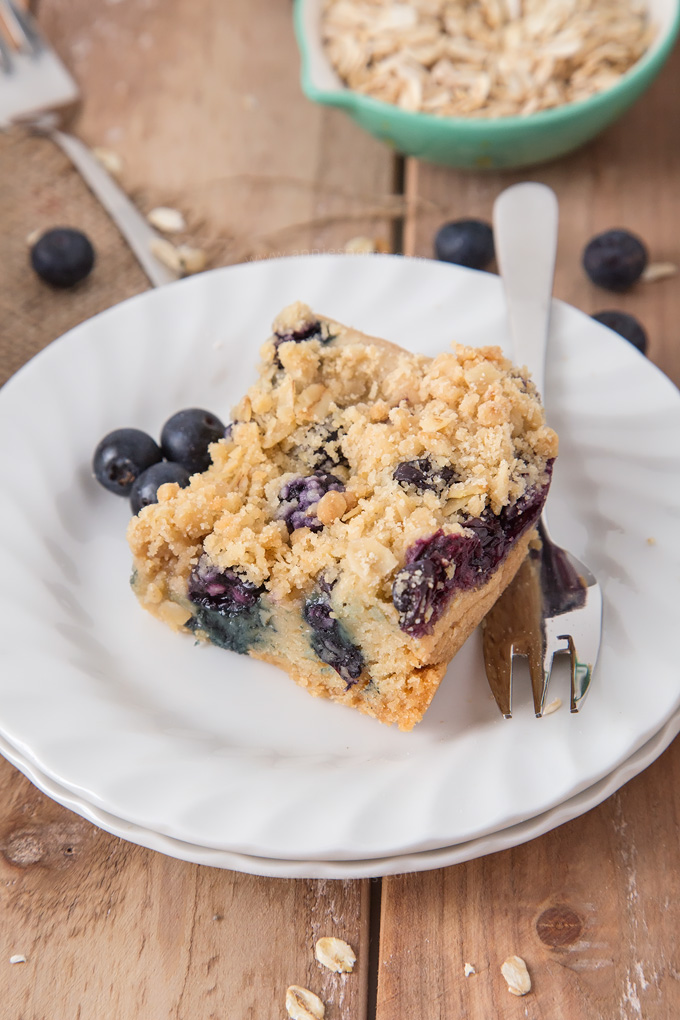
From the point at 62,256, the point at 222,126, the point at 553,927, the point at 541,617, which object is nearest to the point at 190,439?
the point at 541,617

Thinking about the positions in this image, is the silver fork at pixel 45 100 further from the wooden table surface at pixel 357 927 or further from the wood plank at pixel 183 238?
the wooden table surface at pixel 357 927

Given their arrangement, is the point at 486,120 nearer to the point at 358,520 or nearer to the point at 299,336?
the point at 299,336

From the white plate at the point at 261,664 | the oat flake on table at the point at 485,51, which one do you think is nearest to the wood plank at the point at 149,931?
the white plate at the point at 261,664

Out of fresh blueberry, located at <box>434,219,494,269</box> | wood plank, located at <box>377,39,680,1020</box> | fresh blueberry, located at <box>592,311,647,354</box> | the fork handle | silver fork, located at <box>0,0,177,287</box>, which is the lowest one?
wood plank, located at <box>377,39,680,1020</box>

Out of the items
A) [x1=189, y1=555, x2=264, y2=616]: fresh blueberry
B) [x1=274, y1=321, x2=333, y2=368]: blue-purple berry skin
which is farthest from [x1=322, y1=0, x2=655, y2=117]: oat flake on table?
[x1=189, y1=555, x2=264, y2=616]: fresh blueberry

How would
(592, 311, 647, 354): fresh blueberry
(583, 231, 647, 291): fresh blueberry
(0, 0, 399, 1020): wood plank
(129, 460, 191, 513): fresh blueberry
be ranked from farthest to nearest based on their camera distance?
1. (583, 231, 647, 291): fresh blueberry
2. (592, 311, 647, 354): fresh blueberry
3. (129, 460, 191, 513): fresh blueberry
4. (0, 0, 399, 1020): wood plank

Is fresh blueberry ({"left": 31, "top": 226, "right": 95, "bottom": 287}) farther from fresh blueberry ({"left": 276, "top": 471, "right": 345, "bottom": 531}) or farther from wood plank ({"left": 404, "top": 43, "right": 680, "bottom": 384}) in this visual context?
fresh blueberry ({"left": 276, "top": 471, "right": 345, "bottom": 531})
